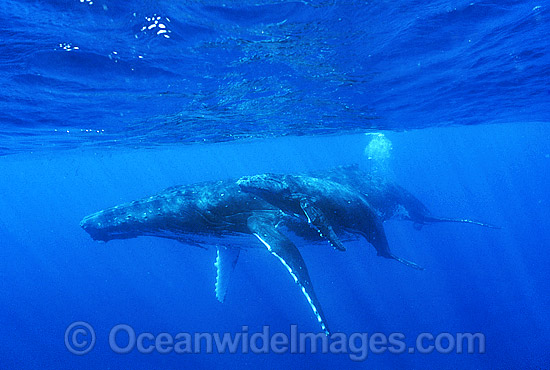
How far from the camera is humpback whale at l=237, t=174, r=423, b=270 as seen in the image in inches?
325

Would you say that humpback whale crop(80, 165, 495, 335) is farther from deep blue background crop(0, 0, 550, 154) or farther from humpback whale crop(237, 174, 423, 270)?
deep blue background crop(0, 0, 550, 154)

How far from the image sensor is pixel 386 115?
80.1 feet

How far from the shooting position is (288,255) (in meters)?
8.03

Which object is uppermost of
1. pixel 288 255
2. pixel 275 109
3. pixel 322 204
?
pixel 275 109

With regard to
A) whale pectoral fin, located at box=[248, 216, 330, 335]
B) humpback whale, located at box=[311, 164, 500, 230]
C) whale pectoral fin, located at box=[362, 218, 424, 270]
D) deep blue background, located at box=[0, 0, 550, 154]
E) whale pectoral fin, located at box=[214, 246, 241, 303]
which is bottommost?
Answer: whale pectoral fin, located at box=[248, 216, 330, 335]

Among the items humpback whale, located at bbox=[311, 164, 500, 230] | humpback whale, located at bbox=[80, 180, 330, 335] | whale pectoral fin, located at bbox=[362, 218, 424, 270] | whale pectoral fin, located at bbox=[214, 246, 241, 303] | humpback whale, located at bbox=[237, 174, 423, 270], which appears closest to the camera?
humpback whale, located at bbox=[237, 174, 423, 270]

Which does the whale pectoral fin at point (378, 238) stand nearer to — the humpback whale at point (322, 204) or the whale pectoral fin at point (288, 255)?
the humpback whale at point (322, 204)

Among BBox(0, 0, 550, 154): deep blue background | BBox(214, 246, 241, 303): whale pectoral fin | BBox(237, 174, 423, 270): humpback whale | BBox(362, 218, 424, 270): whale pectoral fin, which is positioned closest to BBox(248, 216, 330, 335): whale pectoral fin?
BBox(237, 174, 423, 270): humpback whale

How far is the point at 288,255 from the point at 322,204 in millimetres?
2183

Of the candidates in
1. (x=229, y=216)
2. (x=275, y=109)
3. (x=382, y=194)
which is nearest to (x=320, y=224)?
(x=229, y=216)

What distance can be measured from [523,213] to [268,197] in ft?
250

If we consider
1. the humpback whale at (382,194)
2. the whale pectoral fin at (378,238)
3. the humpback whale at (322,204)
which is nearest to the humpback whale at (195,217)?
the humpback whale at (322,204)

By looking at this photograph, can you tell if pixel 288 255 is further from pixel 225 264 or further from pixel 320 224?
pixel 225 264

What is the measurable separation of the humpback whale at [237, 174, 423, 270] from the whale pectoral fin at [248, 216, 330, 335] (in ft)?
2.41
